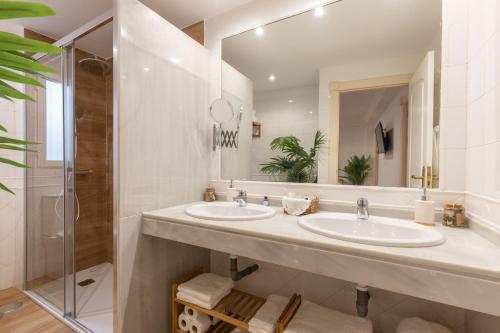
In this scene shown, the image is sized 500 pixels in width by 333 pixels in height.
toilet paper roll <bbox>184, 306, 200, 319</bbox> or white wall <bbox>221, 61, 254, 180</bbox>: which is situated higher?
white wall <bbox>221, 61, 254, 180</bbox>

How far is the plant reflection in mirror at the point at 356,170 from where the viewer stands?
146cm

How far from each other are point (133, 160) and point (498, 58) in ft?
5.36

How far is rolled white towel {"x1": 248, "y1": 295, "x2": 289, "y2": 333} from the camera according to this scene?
47.3 inches

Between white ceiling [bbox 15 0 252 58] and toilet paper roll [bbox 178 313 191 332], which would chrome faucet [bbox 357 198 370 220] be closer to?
toilet paper roll [bbox 178 313 191 332]

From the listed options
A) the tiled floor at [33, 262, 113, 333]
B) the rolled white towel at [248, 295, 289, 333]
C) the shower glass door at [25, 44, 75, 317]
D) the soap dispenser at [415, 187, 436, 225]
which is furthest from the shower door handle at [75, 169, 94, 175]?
the soap dispenser at [415, 187, 436, 225]

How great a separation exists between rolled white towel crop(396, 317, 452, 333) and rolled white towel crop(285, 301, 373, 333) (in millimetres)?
139

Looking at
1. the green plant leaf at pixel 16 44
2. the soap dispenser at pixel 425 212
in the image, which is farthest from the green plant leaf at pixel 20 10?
the soap dispenser at pixel 425 212

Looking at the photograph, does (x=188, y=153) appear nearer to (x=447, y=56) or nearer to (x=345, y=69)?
(x=345, y=69)

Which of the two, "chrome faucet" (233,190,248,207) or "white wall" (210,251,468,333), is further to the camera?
"chrome faucet" (233,190,248,207)

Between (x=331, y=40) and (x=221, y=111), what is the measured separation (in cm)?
87

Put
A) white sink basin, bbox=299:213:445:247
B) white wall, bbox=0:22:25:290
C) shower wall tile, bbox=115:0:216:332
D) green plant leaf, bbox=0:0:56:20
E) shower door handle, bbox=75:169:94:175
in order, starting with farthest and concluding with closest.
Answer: shower door handle, bbox=75:169:94:175, white wall, bbox=0:22:25:290, shower wall tile, bbox=115:0:216:332, white sink basin, bbox=299:213:445:247, green plant leaf, bbox=0:0:56:20

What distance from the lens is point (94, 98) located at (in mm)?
2547

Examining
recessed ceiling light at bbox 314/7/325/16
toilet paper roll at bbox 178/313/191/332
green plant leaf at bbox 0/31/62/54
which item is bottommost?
toilet paper roll at bbox 178/313/191/332

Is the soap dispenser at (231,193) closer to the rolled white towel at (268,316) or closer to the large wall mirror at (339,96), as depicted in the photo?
the large wall mirror at (339,96)
